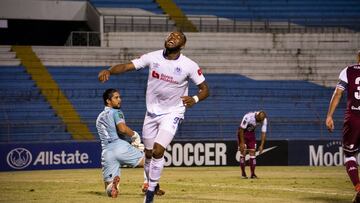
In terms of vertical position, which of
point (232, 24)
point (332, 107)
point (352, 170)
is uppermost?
point (232, 24)

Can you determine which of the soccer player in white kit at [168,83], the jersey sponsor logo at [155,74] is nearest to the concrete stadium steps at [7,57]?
the soccer player in white kit at [168,83]

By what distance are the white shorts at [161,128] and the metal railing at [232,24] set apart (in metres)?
24.9

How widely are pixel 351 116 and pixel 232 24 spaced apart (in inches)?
1066

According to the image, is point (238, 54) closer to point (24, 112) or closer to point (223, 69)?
point (223, 69)

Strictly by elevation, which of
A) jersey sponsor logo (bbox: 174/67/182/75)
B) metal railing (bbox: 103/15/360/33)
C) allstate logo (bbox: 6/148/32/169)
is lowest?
allstate logo (bbox: 6/148/32/169)

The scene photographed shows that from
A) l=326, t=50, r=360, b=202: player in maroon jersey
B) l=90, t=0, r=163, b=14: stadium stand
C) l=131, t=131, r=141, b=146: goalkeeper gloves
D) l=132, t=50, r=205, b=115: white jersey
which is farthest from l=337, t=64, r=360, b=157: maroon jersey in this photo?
l=90, t=0, r=163, b=14: stadium stand

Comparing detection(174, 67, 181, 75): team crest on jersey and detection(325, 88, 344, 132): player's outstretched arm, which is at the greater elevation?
detection(174, 67, 181, 75): team crest on jersey

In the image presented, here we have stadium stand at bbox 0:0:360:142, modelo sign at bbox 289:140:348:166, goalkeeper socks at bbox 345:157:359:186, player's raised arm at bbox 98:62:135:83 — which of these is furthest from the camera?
stadium stand at bbox 0:0:360:142

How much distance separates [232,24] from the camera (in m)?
39.5

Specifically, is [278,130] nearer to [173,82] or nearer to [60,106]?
[60,106]

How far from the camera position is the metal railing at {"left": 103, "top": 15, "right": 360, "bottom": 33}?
38.2 metres

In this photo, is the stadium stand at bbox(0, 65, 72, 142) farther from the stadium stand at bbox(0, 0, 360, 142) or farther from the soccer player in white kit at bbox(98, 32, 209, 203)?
the soccer player in white kit at bbox(98, 32, 209, 203)

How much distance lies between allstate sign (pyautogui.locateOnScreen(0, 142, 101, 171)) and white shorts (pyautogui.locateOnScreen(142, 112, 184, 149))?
1549 centimetres

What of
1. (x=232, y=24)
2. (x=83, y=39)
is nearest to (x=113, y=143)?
(x=83, y=39)
